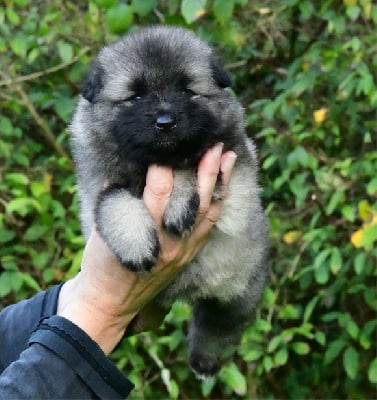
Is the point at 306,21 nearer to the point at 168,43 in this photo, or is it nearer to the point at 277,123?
the point at 277,123

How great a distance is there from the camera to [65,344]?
1.96m

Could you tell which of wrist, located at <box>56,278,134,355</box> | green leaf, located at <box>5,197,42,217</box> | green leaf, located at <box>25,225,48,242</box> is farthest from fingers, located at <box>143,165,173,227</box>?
green leaf, located at <box>25,225,48,242</box>

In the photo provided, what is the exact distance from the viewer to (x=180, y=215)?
2293mm

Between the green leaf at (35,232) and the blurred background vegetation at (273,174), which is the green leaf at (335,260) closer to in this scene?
the blurred background vegetation at (273,174)

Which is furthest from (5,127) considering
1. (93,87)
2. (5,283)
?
(93,87)

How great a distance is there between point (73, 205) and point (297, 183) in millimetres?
1229

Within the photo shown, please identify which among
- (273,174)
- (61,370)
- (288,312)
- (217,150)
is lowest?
(288,312)

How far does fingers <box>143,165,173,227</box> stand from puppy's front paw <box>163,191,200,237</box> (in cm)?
2

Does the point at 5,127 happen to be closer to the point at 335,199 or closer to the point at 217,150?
the point at 335,199

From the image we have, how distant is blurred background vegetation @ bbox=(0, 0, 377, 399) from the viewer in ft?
13.3

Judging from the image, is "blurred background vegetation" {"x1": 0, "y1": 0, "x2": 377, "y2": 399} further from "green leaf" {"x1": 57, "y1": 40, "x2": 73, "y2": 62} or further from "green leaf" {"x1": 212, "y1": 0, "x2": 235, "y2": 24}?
"green leaf" {"x1": 212, "y1": 0, "x2": 235, "y2": 24}

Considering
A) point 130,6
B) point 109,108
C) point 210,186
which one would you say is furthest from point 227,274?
point 130,6

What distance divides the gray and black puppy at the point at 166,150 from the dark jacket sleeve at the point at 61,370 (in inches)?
13.1

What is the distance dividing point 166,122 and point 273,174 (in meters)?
2.45
